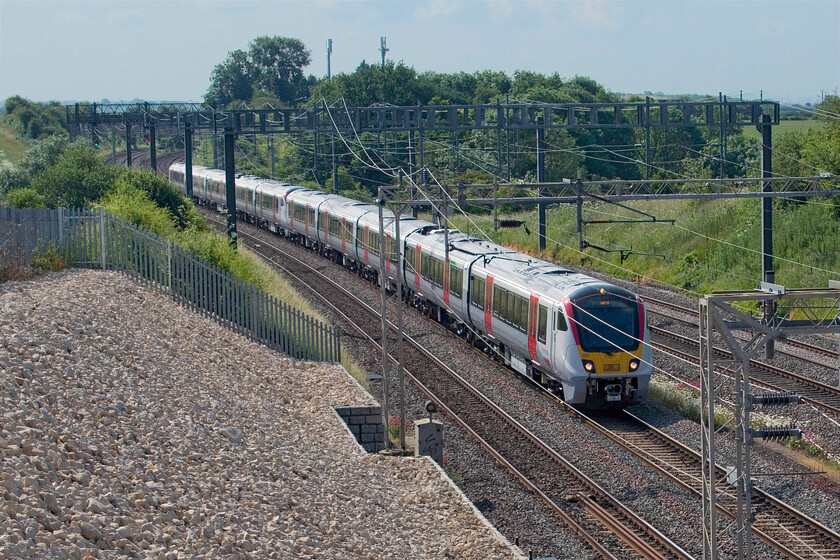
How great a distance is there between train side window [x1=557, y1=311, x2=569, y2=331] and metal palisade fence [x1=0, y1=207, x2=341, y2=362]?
4742 millimetres

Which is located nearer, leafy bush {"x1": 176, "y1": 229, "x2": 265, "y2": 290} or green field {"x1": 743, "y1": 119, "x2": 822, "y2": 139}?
leafy bush {"x1": 176, "y1": 229, "x2": 265, "y2": 290}

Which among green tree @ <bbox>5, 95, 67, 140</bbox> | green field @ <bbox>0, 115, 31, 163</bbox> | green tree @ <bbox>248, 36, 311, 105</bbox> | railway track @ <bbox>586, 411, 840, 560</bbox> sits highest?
green tree @ <bbox>248, 36, 311, 105</bbox>

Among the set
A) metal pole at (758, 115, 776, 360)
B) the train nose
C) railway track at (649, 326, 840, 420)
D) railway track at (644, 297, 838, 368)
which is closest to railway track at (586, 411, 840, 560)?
the train nose

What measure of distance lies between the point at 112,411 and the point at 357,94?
65066mm

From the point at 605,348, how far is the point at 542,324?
4.91 ft

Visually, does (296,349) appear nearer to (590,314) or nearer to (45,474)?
(590,314)

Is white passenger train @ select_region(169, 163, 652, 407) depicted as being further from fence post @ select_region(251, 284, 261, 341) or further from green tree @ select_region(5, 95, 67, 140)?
green tree @ select_region(5, 95, 67, 140)

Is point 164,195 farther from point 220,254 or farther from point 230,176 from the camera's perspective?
point 220,254

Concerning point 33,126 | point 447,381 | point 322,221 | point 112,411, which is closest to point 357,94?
point 33,126

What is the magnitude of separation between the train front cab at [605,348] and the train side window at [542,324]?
30.0 inches

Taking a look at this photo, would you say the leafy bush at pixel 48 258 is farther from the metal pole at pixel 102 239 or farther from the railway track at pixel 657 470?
the railway track at pixel 657 470

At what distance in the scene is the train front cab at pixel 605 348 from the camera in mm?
19016

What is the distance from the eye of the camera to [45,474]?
9102mm

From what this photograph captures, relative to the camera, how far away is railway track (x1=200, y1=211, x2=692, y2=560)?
13.4 m
